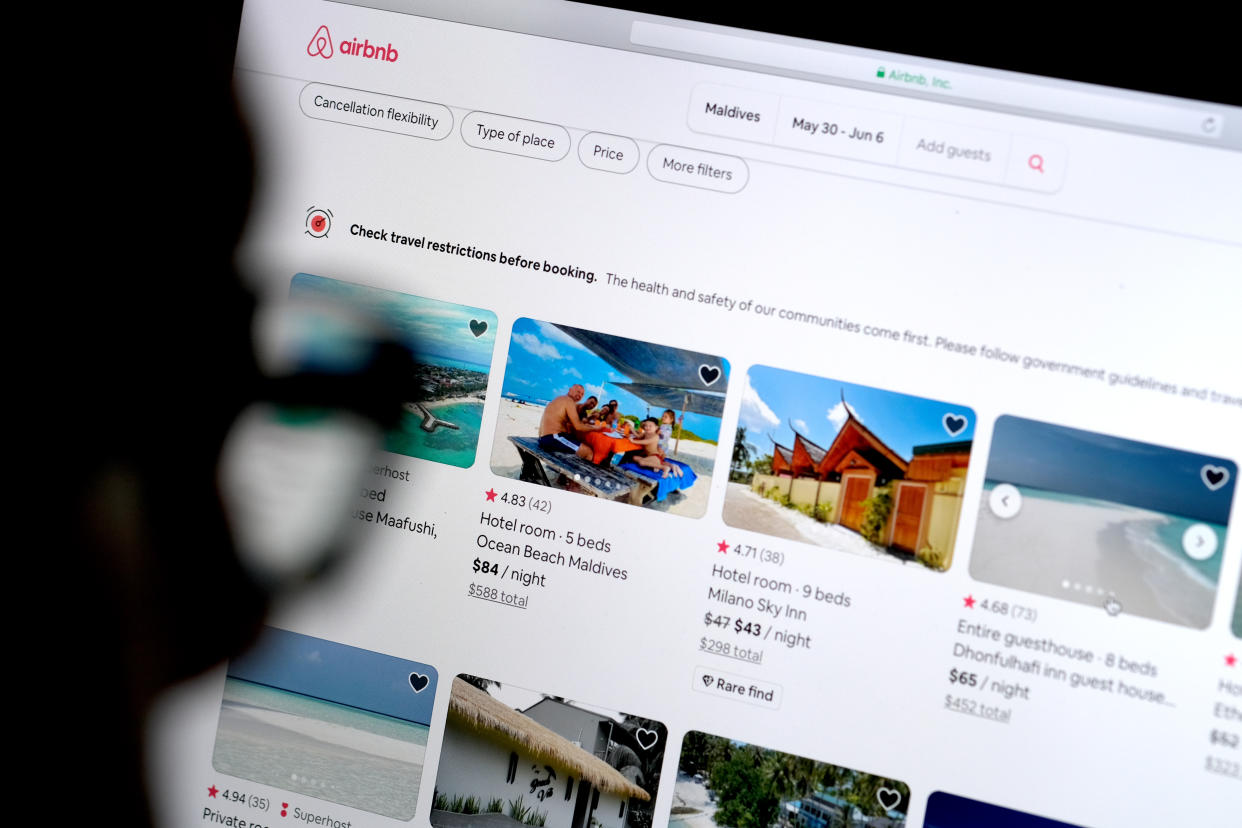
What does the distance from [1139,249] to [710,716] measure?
0.50 m

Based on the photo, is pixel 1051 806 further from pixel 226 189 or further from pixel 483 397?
pixel 226 189

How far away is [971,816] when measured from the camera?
600 millimetres

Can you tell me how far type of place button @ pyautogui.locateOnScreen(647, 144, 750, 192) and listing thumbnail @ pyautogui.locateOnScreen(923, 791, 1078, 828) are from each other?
0.52 m

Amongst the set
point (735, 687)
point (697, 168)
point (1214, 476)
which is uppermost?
point (697, 168)

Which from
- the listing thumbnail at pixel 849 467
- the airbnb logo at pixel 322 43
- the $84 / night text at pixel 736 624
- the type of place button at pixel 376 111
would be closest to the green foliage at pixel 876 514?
the listing thumbnail at pixel 849 467

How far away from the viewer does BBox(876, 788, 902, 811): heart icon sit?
61cm

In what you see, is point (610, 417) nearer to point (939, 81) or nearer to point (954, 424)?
point (954, 424)

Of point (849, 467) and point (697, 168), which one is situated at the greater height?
point (697, 168)

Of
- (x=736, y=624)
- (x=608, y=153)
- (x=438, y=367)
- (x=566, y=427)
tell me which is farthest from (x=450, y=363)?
(x=736, y=624)

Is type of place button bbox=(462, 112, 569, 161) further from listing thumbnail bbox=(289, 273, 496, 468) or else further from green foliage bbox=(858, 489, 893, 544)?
green foliage bbox=(858, 489, 893, 544)

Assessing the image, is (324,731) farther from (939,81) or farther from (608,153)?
(939,81)

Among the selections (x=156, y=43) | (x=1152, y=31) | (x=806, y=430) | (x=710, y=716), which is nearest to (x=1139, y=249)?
(x=1152, y=31)

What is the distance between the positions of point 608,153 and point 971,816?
606mm

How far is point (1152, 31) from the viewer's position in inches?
23.8
